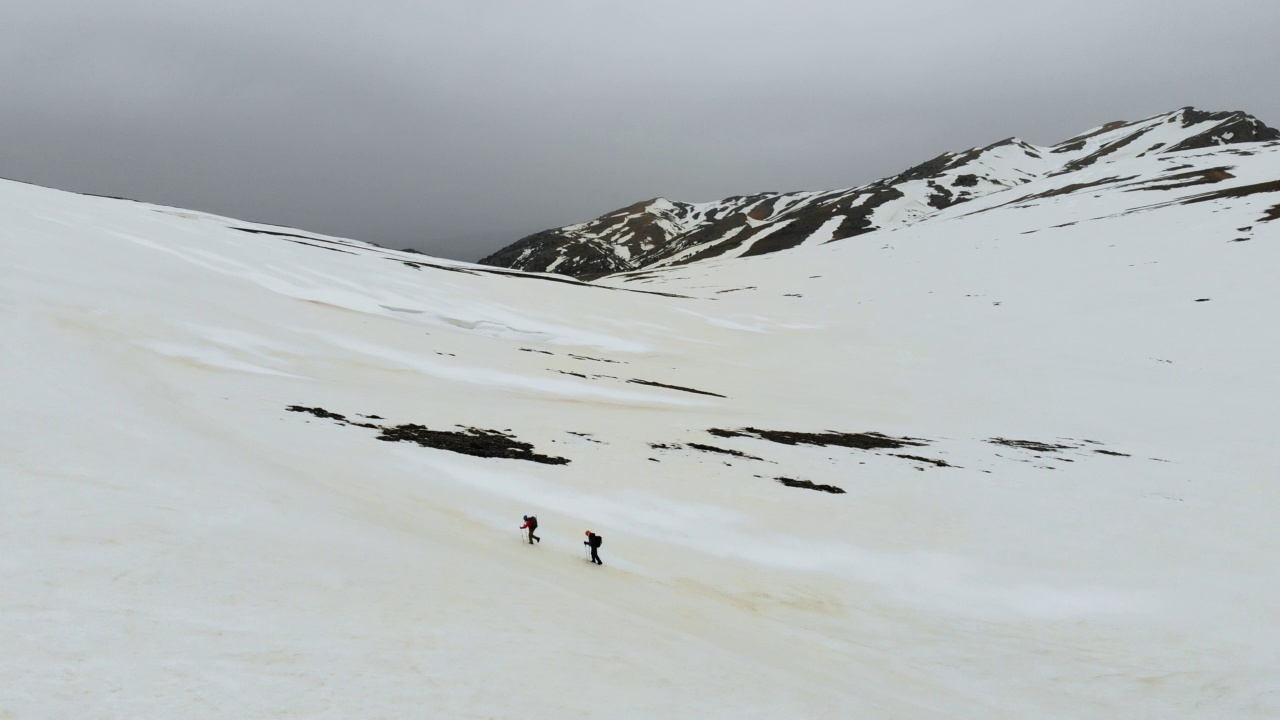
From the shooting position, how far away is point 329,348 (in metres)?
29.7

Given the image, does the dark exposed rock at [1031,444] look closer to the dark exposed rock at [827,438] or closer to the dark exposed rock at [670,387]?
the dark exposed rock at [827,438]

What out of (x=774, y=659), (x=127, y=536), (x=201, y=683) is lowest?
(x=774, y=659)

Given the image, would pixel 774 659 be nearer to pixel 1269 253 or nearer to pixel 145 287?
pixel 145 287

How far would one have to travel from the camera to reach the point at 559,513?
17141mm

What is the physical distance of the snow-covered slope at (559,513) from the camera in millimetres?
7172

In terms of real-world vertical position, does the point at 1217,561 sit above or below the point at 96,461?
below

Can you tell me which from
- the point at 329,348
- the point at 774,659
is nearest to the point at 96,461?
the point at 774,659

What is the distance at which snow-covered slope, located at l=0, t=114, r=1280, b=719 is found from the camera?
717 cm

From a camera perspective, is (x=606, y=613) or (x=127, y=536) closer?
(x=127, y=536)

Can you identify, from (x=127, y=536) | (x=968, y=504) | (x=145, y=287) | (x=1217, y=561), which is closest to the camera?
(x=127, y=536)

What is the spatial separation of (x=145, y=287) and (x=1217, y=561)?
42367 mm

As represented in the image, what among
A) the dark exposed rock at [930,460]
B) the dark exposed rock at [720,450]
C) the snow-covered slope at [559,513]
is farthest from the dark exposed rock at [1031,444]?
the dark exposed rock at [720,450]

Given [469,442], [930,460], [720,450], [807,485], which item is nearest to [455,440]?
[469,442]

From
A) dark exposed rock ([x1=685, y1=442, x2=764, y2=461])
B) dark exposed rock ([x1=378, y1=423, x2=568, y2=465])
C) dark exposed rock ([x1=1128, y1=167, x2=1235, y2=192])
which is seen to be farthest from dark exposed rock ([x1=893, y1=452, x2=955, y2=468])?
dark exposed rock ([x1=1128, y1=167, x2=1235, y2=192])
